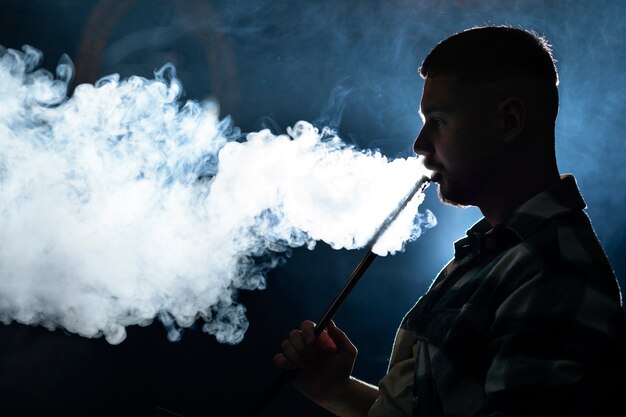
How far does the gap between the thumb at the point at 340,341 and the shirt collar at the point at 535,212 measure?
0.73m

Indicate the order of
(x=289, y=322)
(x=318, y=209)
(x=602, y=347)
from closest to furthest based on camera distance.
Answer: (x=602, y=347)
(x=318, y=209)
(x=289, y=322)

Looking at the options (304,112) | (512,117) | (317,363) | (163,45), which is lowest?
(317,363)

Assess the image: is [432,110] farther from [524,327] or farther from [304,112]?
[304,112]

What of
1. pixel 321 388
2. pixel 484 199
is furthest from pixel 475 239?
pixel 321 388

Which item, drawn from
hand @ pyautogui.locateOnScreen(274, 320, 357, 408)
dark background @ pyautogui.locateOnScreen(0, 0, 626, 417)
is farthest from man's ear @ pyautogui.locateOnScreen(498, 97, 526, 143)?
dark background @ pyautogui.locateOnScreen(0, 0, 626, 417)

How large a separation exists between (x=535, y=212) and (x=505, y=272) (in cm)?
19

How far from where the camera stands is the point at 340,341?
1847mm

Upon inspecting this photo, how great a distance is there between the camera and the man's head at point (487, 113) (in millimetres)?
1284

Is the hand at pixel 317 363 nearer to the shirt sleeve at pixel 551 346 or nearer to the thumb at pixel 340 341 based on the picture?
→ the thumb at pixel 340 341

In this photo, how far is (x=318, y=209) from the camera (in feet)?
7.73

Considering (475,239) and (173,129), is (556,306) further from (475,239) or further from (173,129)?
(173,129)

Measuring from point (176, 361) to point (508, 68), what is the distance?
2.93m

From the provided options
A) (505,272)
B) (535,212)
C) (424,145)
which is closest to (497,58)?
(424,145)

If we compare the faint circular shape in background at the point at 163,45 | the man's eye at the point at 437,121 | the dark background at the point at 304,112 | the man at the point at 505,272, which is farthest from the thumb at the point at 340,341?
the faint circular shape in background at the point at 163,45
